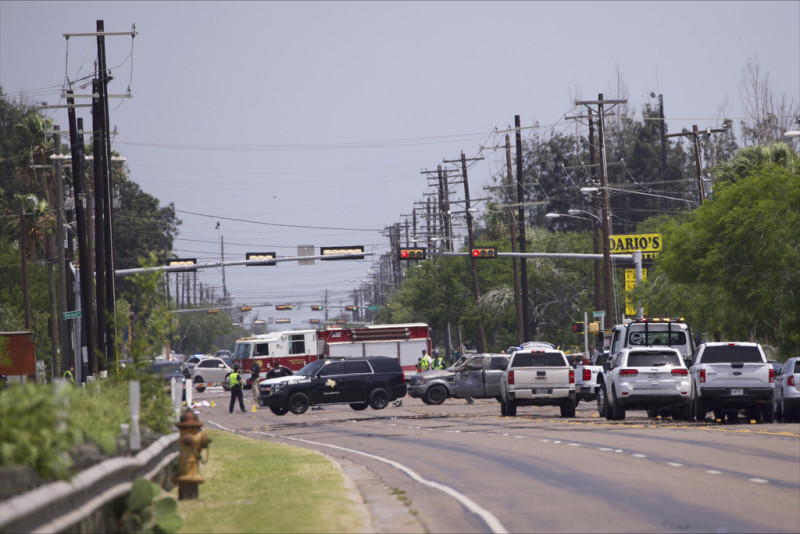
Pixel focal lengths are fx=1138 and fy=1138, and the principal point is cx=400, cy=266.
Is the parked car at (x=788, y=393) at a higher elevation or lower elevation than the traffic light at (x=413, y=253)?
lower

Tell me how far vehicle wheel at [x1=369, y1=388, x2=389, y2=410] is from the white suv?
38.8ft

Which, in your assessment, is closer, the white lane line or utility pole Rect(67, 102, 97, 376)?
the white lane line

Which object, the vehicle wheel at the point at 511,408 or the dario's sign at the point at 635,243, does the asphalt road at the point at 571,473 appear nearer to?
the vehicle wheel at the point at 511,408

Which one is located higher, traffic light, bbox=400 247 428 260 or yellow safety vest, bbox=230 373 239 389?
traffic light, bbox=400 247 428 260

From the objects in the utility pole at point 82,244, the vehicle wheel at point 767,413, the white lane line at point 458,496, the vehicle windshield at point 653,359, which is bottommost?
the vehicle wheel at point 767,413

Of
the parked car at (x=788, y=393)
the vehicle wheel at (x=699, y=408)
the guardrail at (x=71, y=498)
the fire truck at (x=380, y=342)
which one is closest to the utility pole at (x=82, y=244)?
the fire truck at (x=380, y=342)

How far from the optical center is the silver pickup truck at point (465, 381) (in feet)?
134

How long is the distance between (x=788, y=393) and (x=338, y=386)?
16254 mm

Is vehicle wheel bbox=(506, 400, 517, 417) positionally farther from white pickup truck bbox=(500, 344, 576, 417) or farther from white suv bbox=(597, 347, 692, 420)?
white suv bbox=(597, 347, 692, 420)

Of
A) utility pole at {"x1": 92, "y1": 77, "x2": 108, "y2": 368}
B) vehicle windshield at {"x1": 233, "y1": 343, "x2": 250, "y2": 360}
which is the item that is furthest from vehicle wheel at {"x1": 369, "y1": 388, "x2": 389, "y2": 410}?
vehicle windshield at {"x1": 233, "y1": 343, "x2": 250, "y2": 360}

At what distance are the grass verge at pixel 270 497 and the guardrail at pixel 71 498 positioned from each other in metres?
1.01

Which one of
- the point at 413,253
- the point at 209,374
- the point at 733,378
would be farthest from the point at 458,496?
the point at 209,374

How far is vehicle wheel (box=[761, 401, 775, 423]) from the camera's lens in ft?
94.3

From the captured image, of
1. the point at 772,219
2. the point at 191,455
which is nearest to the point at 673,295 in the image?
the point at 772,219
